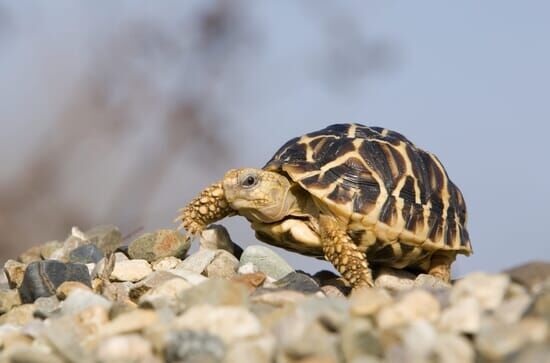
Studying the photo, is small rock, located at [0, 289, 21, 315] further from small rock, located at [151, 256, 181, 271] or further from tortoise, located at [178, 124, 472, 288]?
tortoise, located at [178, 124, 472, 288]

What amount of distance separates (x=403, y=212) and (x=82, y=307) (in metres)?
3.28

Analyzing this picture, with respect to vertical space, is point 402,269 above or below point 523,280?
below

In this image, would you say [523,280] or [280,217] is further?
[280,217]

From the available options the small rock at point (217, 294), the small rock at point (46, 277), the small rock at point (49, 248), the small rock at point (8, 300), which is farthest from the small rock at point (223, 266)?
the small rock at point (217, 294)

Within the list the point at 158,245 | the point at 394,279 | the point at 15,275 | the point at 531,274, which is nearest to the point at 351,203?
the point at 394,279

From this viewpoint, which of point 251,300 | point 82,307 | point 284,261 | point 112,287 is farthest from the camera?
point 284,261

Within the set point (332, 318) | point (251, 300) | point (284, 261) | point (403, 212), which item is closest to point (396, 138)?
point (403, 212)

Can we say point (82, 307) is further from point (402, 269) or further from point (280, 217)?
point (402, 269)

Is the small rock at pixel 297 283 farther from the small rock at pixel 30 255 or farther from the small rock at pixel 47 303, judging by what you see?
the small rock at pixel 30 255

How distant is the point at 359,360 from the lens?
12.0ft

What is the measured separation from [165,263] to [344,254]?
1.54 metres

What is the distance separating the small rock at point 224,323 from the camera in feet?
13.0

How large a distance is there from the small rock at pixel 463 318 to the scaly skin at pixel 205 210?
4.54 meters

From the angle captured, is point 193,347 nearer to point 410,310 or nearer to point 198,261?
point 410,310
